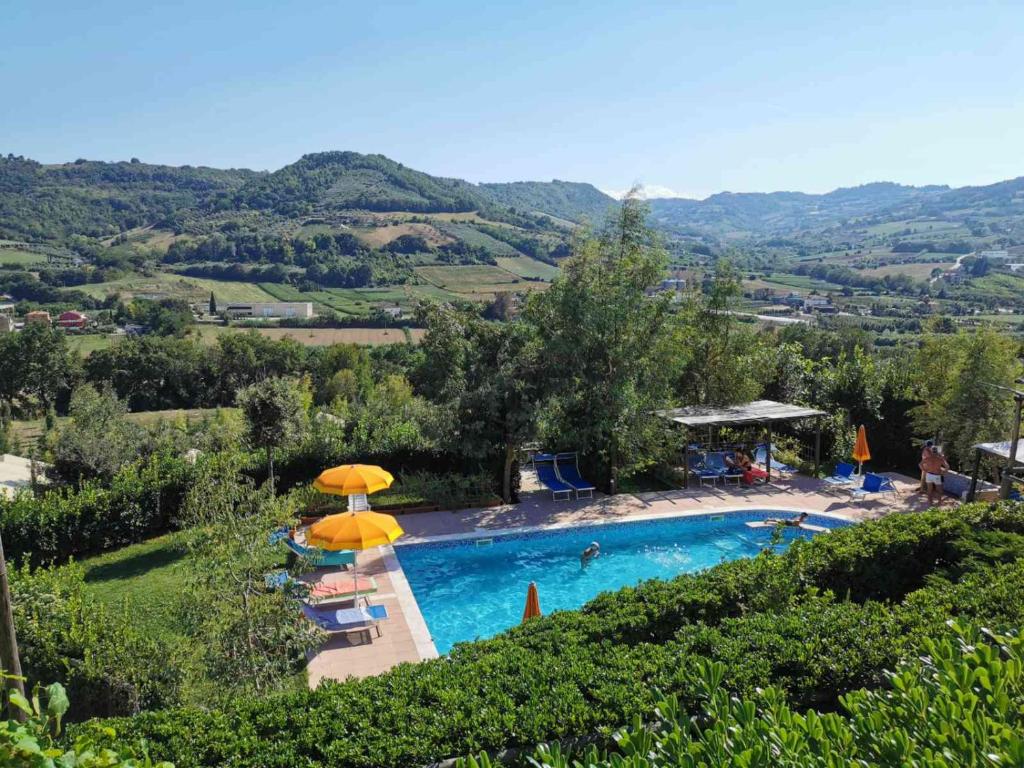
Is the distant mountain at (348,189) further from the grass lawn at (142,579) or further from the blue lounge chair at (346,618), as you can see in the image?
the blue lounge chair at (346,618)

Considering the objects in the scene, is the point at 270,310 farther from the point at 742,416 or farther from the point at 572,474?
the point at 742,416

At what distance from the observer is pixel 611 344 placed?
14039 mm

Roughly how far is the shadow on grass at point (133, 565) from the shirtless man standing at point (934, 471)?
13715 mm

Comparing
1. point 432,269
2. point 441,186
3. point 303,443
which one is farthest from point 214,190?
point 303,443

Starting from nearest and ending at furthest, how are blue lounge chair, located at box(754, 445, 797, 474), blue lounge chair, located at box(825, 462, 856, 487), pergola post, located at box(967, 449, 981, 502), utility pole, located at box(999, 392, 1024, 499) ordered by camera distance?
utility pole, located at box(999, 392, 1024, 499) → pergola post, located at box(967, 449, 981, 502) → blue lounge chair, located at box(825, 462, 856, 487) → blue lounge chair, located at box(754, 445, 797, 474)

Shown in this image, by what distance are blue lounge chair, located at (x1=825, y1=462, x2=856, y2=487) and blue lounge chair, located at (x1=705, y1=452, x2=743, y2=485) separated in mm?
1879

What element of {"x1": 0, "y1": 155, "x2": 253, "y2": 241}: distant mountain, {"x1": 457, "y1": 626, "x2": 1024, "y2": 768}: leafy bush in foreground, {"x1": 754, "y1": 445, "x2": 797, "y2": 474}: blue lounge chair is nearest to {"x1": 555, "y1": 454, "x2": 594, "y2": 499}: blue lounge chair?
{"x1": 754, "y1": 445, "x2": 797, "y2": 474}: blue lounge chair

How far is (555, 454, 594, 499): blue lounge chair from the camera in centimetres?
1462

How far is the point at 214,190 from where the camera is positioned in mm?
162375

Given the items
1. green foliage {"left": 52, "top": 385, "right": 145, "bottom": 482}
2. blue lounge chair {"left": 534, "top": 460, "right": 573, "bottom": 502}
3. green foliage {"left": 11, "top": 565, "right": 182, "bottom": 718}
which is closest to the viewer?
green foliage {"left": 11, "top": 565, "right": 182, "bottom": 718}

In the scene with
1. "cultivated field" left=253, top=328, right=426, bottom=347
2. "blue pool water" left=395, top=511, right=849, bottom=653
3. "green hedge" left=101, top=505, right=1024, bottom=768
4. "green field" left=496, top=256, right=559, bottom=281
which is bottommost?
"cultivated field" left=253, top=328, right=426, bottom=347

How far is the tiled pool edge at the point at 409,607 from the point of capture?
A: 8731 millimetres

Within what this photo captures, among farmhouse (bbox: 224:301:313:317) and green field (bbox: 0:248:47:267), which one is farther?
green field (bbox: 0:248:47:267)

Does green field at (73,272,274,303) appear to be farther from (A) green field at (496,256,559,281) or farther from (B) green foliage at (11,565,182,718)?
(B) green foliage at (11,565,182,718)
